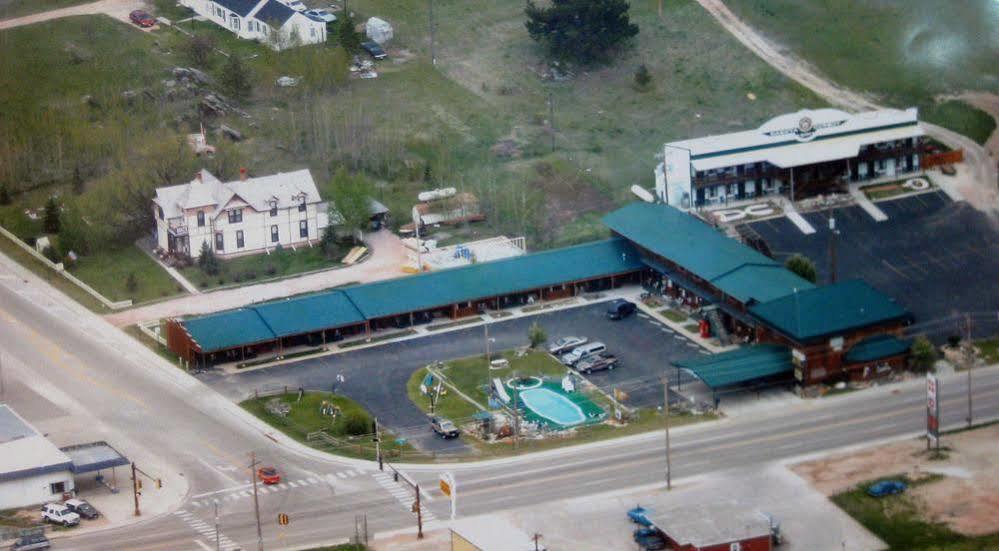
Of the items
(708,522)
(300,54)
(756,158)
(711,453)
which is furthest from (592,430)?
(300,54)

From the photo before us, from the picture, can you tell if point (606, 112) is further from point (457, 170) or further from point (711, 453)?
point (711, 453)

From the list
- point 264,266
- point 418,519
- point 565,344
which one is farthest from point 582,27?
point 418,519

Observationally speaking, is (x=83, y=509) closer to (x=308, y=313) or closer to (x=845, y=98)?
(x=308, y=313)

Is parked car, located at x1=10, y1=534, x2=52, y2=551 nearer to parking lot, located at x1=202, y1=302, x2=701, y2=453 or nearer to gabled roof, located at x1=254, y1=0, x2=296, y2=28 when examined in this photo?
parking lot, located at x1=202, y1=302, x2=701, y2=453

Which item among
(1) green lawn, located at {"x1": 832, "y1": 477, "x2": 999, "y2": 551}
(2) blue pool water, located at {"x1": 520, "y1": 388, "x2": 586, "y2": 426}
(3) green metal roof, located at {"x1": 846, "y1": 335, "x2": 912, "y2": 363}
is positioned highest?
(3) green metal roof, located at {"x1": 846, "y1": 335, "x2": 912, "y2": 363}

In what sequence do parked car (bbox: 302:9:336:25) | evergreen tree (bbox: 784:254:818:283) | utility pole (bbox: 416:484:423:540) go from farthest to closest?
parked car (bbox: 302:9:336:25) < evergreen tree (bbox: 784:254:818:283) < utility pole (bbox: 416:484:423:540)

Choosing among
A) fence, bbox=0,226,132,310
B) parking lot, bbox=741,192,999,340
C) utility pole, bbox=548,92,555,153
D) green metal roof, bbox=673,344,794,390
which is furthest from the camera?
utility pole, bbox=548,92,555,153

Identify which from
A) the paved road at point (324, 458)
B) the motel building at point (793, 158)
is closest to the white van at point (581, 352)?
the paved road at point (324, 458)

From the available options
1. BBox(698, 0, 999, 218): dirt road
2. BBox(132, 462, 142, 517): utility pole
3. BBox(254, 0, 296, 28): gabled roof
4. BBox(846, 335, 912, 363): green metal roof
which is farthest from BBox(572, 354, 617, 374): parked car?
BBox(254, 0, 296, 28): gabled roof
